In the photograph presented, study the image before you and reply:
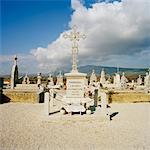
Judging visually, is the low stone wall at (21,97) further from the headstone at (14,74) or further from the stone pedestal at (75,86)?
the stone pedestal at (75,86)

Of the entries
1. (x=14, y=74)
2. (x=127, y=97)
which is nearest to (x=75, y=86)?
(x=127, y=97)

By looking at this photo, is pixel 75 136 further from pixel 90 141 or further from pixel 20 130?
pixel 20 130

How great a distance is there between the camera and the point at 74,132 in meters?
10.6

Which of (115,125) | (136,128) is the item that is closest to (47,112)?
(115,125)

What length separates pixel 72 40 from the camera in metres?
15.9

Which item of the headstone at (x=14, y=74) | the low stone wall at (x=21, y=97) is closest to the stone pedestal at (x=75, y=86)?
the low stone wall at (x=21, y=97)

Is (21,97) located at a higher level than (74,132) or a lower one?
higher

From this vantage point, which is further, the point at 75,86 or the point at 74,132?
the point at 75,86

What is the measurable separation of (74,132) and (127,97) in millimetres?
12983

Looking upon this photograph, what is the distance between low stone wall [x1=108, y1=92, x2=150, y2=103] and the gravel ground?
8.05m

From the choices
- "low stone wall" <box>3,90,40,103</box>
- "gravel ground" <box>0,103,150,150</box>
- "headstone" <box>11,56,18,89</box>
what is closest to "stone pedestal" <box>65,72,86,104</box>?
"gravel ground" <box>0,103,150,150</box>

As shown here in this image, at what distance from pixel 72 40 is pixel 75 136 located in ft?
24.0

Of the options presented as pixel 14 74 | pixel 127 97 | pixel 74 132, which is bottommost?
pixel 74 132

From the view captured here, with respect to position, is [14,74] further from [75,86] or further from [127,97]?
[75,86]
